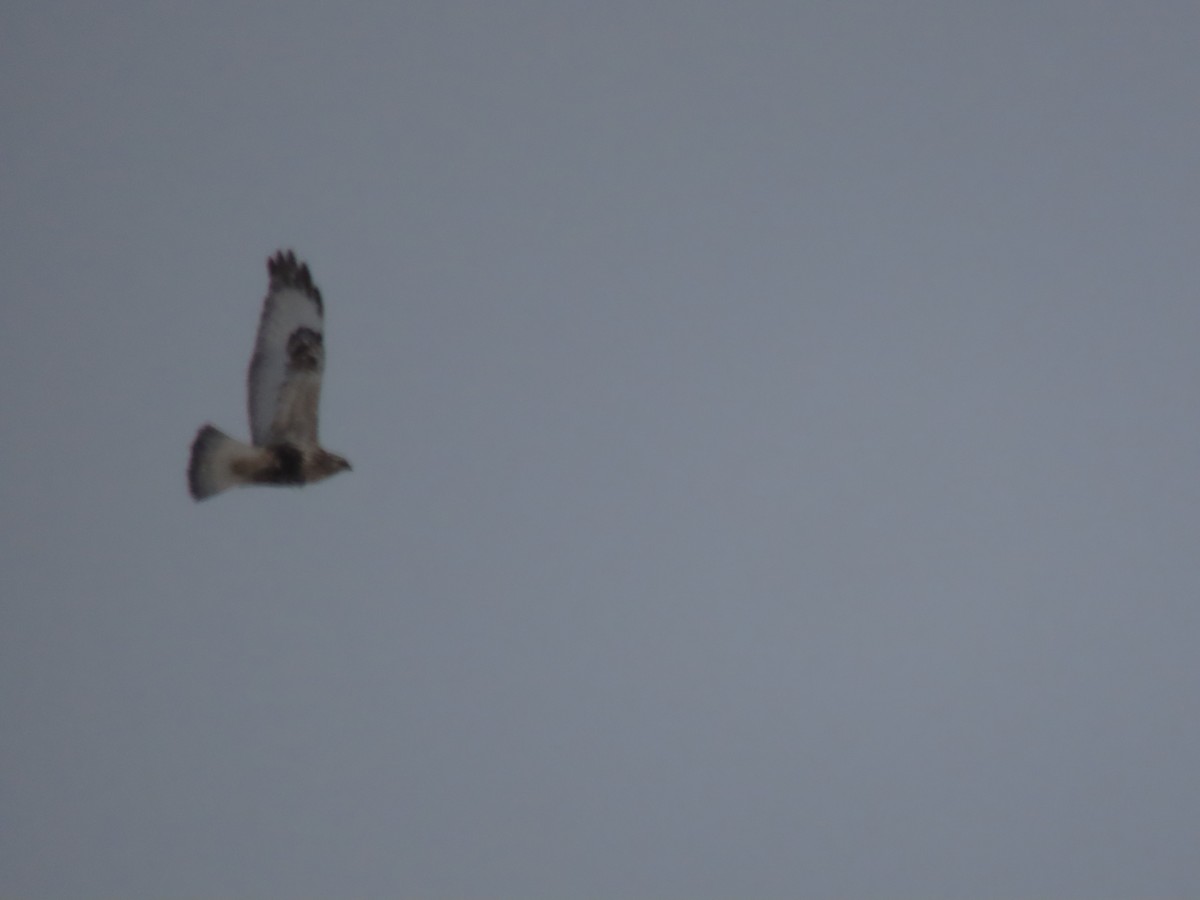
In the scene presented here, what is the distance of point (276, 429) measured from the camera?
791cm

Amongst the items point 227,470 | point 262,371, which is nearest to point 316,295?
point 262,371

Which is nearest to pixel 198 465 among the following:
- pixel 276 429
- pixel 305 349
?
pixel 276 429

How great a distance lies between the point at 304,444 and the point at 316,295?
976 mm

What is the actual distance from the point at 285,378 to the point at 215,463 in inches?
25.1

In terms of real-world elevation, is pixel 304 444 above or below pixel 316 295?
below

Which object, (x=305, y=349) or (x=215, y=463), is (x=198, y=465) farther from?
(x=305, y=349)

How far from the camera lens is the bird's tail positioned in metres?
7.76

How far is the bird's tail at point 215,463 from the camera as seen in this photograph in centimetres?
776

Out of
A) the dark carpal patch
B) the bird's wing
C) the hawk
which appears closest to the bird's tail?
the hawk

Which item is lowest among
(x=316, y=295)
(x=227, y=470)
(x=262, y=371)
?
(x=227, y=470)

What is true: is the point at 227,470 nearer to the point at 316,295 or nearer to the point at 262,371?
the point at 262,371

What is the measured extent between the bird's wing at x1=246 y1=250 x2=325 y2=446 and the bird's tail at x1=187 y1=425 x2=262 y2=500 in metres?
0.16

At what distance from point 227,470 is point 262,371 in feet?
2.06

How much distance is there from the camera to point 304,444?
7.92 m
